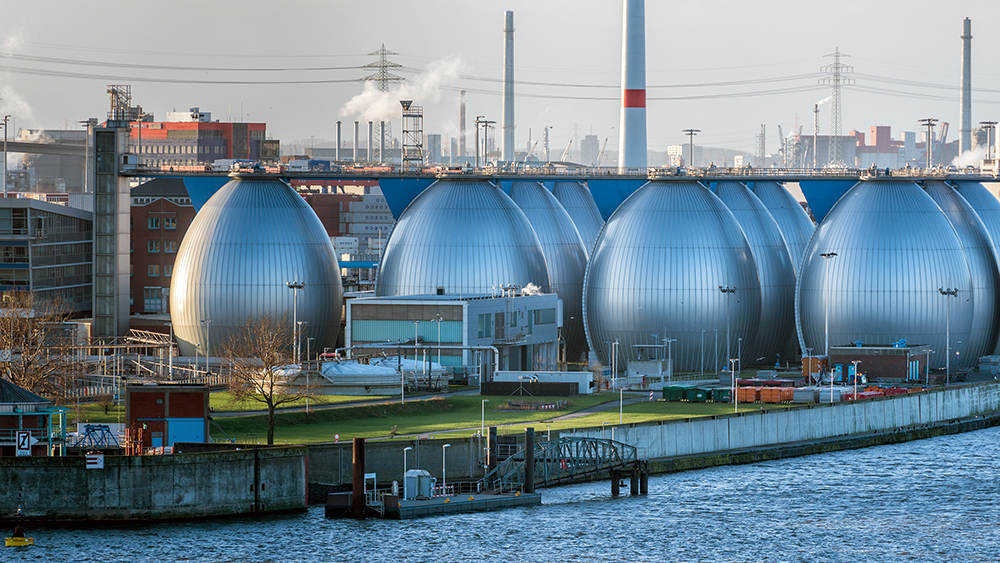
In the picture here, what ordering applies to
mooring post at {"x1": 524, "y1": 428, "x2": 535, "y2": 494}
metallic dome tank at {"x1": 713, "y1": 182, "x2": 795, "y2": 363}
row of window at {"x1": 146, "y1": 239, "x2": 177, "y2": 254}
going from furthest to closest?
row of window at {"x1": 146, "y1": 239, "x2": 177, "y2": 254}, metallic dome tank at {"x1": 713, "y1": 182, "x2": 795, "y2": 363}, mooring post at {"x1": 524, "y1": 428, "x2": 535, "y2": 494}

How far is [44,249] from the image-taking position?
116438mm

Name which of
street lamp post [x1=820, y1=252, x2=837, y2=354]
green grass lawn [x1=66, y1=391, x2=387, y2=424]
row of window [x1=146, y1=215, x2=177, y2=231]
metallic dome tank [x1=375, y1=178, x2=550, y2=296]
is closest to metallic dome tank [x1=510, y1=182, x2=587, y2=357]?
metallic dome tank [x1=375, y1=178, x2=550, y2=296]

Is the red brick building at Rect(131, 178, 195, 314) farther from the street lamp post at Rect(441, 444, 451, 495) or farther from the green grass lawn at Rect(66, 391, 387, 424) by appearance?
the street lamp post at Rect(441, 444, 451, 495)

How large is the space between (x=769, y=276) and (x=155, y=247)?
43675 mm

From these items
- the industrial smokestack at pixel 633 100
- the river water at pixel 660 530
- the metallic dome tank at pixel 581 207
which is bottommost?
the river water at pixel 660 530

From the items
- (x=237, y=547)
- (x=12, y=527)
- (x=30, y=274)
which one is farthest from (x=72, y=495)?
(x=30, y=274)

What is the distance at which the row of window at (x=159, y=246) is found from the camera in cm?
12988

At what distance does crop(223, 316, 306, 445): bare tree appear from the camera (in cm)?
8685

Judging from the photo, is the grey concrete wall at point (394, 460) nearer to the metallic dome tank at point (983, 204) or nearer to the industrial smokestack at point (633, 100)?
the metallic dome tank at point (983, 204)

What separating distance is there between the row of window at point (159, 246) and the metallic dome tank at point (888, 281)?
4476cm

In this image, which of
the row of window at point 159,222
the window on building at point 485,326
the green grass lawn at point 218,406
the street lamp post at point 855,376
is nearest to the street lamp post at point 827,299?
the street lamp post at point 855,376

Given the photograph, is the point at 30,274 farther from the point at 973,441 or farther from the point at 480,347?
the point at 973,441

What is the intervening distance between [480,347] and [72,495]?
4220 cm

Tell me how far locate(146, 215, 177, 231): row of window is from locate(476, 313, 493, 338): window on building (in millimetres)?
31396
